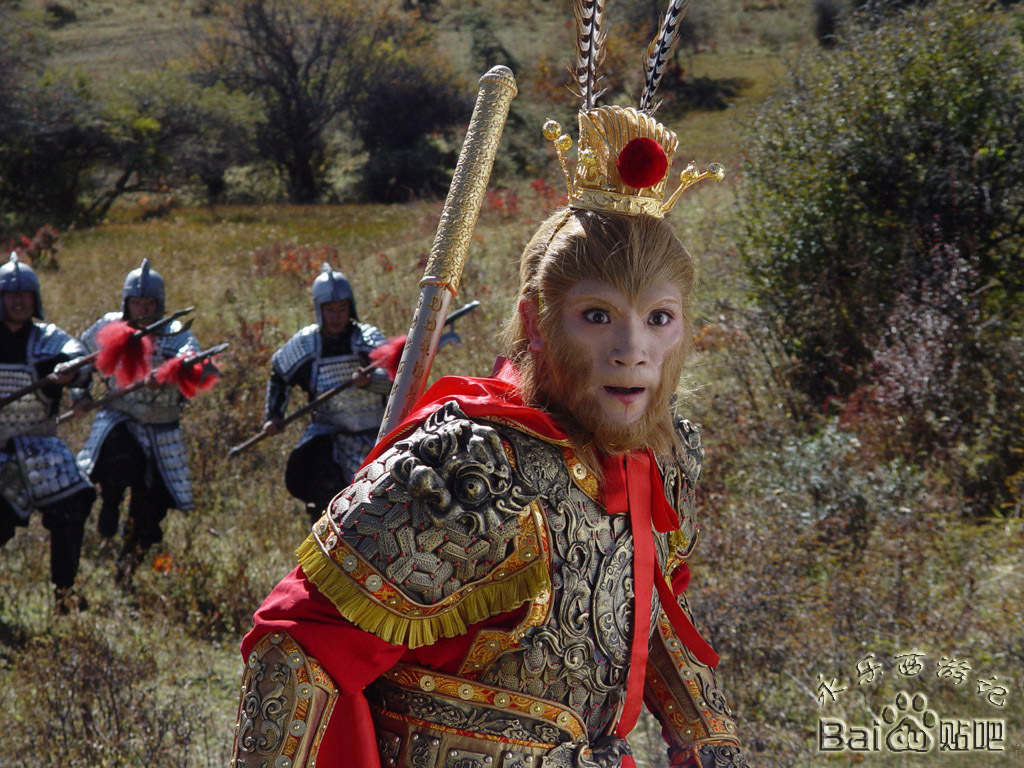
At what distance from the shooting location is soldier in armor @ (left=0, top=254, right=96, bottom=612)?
6.47m

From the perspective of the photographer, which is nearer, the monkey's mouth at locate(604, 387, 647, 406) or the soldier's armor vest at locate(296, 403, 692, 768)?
the soldier's armor vest at locate(296, 403, 692, 768)

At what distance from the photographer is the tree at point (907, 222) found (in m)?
7.85

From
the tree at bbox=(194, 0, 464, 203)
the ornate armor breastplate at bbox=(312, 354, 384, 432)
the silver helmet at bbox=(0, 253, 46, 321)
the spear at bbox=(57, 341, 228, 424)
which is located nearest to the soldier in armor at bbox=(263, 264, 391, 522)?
the ornate armor breastplate at bbox=(312, 354, 384, 432)

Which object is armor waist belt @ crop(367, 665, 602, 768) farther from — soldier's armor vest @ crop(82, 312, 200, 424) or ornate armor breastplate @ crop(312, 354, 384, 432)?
soldier's armor vest @ crop(82, 312, 200, 424)

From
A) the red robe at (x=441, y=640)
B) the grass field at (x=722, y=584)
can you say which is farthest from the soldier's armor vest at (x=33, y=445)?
the red robe at (x=441, y=640)

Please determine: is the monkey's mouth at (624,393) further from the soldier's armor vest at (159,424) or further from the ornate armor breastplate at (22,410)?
the soldier's armor vest at (159,424)

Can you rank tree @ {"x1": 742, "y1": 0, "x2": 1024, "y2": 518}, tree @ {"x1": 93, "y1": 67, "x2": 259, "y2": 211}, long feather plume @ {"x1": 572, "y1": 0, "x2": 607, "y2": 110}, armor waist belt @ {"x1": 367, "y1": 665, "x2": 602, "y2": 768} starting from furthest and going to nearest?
1. tree @ {"x1": 93, "y1": 67, "x2": 259, "y2": 211}
2. tree @ {"x1": 742, "y1": 0, "x2": 1024, "y2": 518}
3. long feather plume @ {"x1": 572, "y1": 0, "x2": 607, "y2": 110}
4. armor waist belt @ {"x1": 367, "y1": 665, "x2": 602, "y2": 768}

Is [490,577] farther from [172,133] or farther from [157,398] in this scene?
[172,133]

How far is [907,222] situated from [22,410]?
7093 millimetres

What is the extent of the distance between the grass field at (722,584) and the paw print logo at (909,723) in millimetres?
60

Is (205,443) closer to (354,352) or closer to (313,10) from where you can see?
(354,352)

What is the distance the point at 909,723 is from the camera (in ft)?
15.6

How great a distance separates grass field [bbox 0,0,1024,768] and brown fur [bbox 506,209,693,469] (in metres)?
0.46
